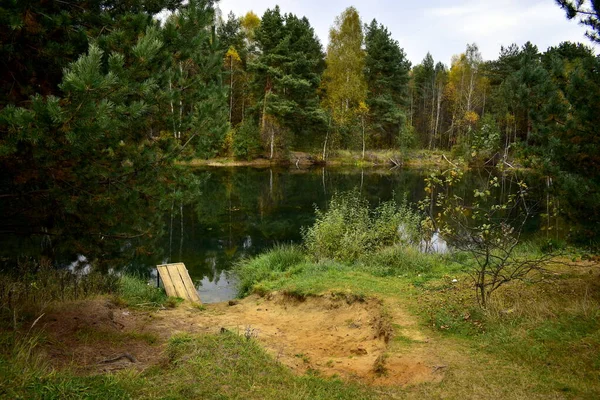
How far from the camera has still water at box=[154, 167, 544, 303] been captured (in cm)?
1207

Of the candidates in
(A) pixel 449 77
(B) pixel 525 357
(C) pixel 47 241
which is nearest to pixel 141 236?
(C) pixel 47 241

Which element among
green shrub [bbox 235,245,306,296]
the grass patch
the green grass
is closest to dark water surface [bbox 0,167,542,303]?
green shrub [bbox 235,245,306,296]

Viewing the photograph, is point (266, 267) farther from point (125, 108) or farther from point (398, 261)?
point (125, 108)

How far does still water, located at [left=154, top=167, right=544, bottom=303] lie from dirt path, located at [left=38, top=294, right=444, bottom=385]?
1.73 meters

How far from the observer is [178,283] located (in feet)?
31.2

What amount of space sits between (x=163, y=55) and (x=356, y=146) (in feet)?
124

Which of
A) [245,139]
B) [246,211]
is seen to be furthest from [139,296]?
[245,139]

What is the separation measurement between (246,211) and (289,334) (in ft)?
42.7

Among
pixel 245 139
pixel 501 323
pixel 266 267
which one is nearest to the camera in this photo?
pixel 501 323

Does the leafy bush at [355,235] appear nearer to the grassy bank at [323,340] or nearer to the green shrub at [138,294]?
the grassy bank at [323,340]

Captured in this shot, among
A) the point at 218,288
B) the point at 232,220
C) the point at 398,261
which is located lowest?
the point at 218,288

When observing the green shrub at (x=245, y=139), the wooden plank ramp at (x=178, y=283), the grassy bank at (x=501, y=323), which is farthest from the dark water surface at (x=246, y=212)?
the grassy bank at (x=501, y=323)

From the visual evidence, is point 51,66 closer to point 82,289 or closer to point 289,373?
point 82,289

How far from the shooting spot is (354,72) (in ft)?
123
